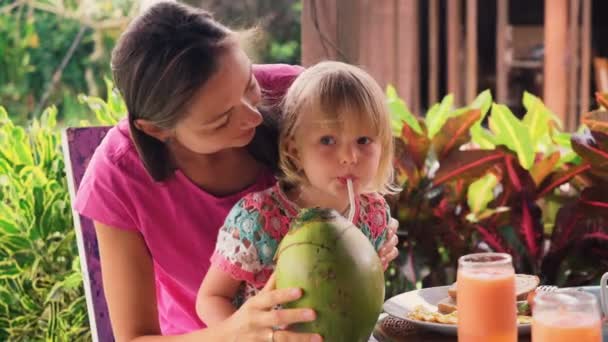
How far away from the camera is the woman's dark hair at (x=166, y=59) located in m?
1.83

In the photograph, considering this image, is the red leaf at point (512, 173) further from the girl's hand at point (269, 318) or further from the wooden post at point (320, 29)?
the girl's hand at point (269, 318)

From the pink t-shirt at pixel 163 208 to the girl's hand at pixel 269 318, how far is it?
1.73ft

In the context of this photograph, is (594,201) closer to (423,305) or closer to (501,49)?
(423,305)

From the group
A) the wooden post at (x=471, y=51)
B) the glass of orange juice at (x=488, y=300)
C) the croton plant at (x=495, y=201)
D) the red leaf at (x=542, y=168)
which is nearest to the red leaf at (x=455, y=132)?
the croton plant at (x=495, y=201)

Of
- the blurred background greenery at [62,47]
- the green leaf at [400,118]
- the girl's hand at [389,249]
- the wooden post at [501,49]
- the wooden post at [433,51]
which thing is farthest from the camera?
the blurred background greenery at [62,47]

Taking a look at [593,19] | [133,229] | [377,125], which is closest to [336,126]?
[377,125]

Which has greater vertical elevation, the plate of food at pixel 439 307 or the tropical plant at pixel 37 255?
the plate of food at pixel 439 307

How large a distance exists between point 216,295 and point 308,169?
31 cm

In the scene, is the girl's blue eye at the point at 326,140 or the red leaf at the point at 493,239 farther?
the red leaf at the point at 493,239

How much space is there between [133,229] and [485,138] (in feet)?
6.15

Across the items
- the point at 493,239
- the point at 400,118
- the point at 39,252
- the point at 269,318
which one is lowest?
the point at 493,239

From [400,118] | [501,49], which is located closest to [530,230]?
[400,118]

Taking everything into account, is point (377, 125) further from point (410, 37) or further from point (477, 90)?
point (477, 90)

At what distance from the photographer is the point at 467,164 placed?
3.39 meters
